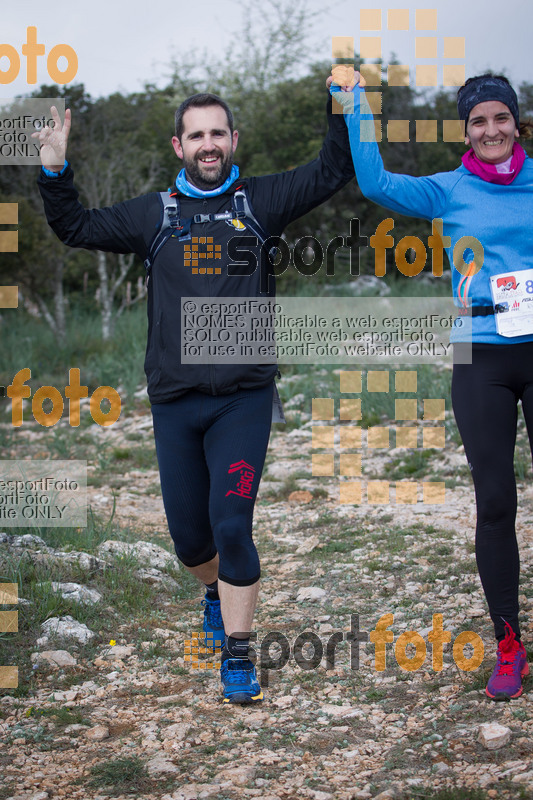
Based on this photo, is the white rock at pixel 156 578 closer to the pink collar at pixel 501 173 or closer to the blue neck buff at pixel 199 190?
the blue neck buff at pixel 199 190

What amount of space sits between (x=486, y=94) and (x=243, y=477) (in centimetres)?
160

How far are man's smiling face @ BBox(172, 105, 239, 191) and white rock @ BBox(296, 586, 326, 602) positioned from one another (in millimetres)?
2032

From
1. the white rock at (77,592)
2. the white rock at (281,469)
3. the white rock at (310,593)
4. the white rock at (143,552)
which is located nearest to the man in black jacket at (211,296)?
the white rock at (77,592)

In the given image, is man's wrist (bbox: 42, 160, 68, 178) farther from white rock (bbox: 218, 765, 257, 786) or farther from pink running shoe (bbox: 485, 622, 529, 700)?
pink running shoe (bbox: 485, 622, 529, 700)

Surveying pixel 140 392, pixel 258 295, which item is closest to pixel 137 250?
pixel 258 295

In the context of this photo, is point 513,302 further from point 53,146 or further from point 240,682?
point 53,146

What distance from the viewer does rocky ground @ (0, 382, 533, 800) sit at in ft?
8.25

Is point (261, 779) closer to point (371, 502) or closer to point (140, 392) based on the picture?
point (371, 502)

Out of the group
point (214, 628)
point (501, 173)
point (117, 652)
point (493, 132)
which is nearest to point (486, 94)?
point (493, 132)

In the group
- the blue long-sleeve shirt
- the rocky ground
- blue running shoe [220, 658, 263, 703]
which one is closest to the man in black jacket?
blue running shoe [220, 658, 263, 703]

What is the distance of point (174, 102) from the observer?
53.0ft

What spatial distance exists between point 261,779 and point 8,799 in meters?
0.74

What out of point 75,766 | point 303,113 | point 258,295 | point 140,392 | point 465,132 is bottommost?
point 75,766

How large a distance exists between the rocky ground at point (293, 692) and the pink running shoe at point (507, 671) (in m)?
0.04
